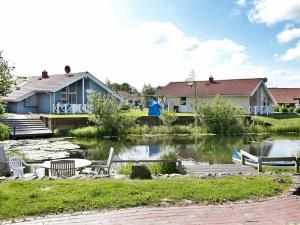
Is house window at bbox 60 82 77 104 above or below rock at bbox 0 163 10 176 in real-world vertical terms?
above

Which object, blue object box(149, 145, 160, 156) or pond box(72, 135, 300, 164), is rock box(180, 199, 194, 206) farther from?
blue object box(149, 145, 160, 156)

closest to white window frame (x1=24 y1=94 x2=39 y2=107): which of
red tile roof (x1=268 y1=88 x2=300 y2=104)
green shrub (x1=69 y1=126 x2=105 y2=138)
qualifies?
green shrub (x1=69 y1=126 x2=105 y2=138)

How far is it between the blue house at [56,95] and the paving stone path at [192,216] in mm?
29056

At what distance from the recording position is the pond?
19.5 m

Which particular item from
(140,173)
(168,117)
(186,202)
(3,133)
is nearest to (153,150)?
(3,133)

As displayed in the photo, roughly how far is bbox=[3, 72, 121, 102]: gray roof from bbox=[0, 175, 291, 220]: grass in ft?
92.7

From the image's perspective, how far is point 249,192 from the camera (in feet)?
26.4

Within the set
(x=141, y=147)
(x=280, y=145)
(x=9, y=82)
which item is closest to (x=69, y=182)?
(x=9, y=82)

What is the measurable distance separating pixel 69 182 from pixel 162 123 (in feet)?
81.1

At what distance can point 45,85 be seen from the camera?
37.7m

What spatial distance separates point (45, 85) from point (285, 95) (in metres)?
39.1

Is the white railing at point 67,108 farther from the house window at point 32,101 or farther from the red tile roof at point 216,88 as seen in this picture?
the red tile roof at point 216,88

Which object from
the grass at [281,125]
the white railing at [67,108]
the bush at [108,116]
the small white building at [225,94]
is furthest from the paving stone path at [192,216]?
the small white building at [225,94]

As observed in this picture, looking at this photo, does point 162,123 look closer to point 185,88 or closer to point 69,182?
point 185,88
